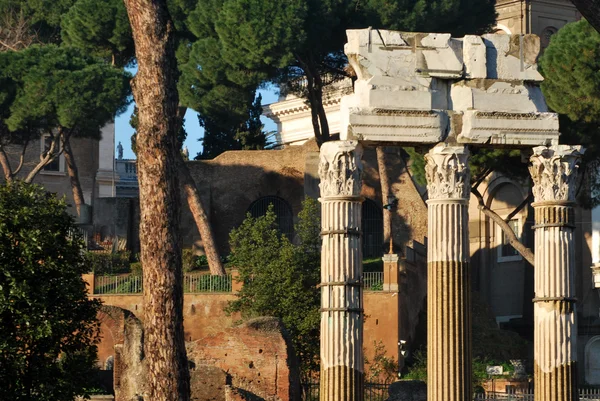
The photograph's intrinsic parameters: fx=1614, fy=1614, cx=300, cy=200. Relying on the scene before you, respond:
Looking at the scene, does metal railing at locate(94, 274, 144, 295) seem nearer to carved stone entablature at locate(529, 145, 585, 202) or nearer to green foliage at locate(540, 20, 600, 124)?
green foliage at locate(540, 20, 600, 124)

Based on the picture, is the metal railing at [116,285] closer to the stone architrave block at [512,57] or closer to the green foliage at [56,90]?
the green foliage at [56,90]

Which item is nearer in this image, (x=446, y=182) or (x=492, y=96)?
(x=446, y=182)

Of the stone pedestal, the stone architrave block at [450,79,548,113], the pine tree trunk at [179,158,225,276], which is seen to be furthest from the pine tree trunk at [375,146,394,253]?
the stone architrave block at [450,79,548,113]

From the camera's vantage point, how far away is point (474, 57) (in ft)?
66.0

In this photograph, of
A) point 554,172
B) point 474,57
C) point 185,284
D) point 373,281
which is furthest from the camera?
point 185,284

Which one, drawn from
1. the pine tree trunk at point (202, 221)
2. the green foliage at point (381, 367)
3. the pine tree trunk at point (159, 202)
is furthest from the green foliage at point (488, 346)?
the pine tree trunk at point (159, 202)

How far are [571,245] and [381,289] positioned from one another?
52.8 ft

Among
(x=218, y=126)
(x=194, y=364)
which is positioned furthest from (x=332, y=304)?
(x=218, y=126)

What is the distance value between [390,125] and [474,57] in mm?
1452

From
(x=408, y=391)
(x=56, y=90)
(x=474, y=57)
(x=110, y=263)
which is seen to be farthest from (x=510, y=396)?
(x=56, y=90)

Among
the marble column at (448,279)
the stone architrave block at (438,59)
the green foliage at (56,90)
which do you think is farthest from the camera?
the green foliage at (56,90)

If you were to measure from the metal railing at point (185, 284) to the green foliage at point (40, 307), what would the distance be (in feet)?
46.4

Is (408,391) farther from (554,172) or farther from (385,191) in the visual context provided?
(385,191)

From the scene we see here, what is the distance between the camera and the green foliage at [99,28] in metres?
42.3
